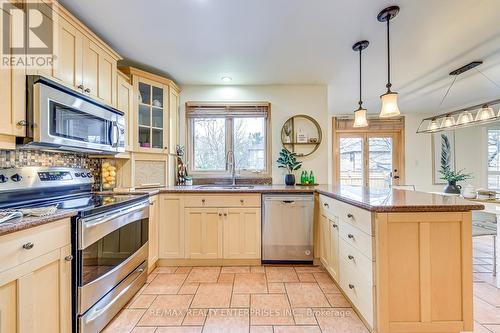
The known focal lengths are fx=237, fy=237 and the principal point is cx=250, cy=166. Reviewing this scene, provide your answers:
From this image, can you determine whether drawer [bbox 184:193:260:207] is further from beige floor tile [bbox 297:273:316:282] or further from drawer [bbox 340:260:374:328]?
drawer [bbox 340:260:374:328]

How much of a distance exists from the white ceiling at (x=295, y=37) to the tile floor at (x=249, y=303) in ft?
7.80

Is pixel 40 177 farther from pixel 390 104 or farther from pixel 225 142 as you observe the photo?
pixel 390 104

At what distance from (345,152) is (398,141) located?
120 centimetres

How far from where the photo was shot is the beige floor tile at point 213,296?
200cm

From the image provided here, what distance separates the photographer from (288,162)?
3381 millimetres

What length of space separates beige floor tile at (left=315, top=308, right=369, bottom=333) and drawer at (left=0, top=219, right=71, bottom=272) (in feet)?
5.85

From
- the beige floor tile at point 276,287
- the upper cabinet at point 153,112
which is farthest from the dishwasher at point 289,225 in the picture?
the upper cabinet at point 153,112

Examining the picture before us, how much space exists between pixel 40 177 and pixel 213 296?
1.67 meters

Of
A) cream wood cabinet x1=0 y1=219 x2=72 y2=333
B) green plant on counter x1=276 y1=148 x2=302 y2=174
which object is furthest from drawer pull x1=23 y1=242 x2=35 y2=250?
green plant on counter x1=276 y1=148 x2=302 y2=174

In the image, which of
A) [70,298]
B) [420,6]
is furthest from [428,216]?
[70,298]

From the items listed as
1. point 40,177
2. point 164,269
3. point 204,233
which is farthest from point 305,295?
point 40,177

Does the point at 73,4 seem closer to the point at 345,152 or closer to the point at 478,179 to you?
the point at 345,152

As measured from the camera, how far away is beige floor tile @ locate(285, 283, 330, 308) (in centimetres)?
199

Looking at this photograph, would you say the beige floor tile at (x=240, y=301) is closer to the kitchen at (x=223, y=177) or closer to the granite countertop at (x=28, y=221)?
the kitchen at (x=223, y=177)
